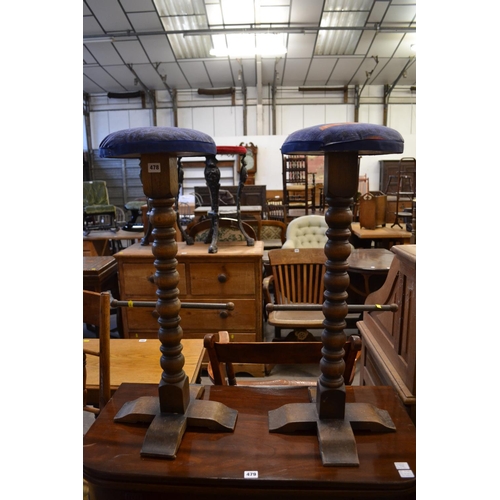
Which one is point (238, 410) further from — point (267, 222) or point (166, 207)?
point (267, 222)

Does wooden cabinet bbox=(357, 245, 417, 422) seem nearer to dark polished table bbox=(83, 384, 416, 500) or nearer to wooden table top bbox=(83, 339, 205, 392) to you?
dark polished table bbox=(83, 384, 416, 500)

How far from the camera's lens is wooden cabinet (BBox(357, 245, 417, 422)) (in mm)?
1222

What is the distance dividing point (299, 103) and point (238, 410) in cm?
1000

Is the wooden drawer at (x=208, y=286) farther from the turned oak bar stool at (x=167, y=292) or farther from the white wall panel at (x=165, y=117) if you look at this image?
the white wall panel at (x=165, y=117)

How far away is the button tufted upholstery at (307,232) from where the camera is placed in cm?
394

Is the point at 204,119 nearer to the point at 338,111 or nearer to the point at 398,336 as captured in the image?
the point at 338,111

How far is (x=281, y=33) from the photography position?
696 cm

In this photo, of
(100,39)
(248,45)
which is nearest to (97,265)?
(100,39)

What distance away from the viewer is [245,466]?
0.91 m

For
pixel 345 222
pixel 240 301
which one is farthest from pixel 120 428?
pixel 240 301

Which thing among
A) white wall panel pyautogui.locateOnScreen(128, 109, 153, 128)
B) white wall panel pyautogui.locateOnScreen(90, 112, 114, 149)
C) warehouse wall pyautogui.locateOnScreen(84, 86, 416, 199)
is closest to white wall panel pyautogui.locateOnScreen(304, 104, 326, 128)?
warehouse wall pyautogui.locateOnScreen(84, 86, 416, 199)

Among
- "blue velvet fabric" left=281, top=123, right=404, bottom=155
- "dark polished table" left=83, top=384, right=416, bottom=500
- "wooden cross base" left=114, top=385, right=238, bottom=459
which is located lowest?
"dark polished table" left=83, top=384, right=416, bottom=500

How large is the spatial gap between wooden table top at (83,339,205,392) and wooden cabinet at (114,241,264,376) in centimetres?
74

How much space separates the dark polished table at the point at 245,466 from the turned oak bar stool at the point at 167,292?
0.10ft
